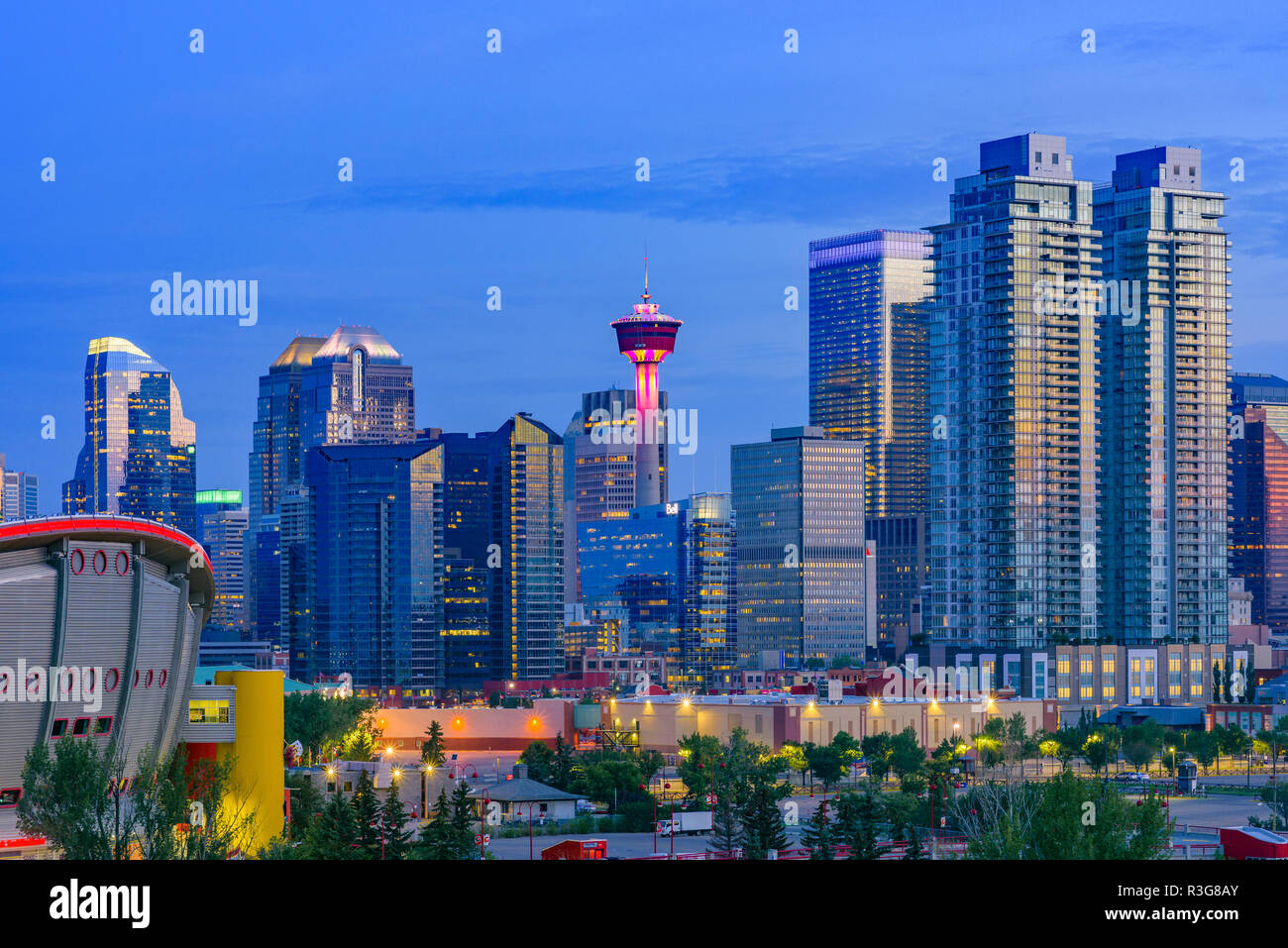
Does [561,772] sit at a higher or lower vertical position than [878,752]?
higher

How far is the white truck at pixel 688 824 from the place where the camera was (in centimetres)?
8344

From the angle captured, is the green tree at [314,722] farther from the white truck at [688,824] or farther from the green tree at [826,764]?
the green tree at [826,764]

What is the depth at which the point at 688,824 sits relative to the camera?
83.7m

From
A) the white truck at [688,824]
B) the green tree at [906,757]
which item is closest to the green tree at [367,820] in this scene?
the white truck at [688,824]

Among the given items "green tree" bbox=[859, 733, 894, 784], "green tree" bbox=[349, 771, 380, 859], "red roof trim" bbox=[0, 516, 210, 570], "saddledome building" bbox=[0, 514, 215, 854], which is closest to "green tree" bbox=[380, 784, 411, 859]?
"green tree" bbox=[349, 771, 380, 859]

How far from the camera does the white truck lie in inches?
3285

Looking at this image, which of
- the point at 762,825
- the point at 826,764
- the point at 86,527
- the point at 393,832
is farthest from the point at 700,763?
the point at 86,527

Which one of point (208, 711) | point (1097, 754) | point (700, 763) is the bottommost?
point (1097, 754)

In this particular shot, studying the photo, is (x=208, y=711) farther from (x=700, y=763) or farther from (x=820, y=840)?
(x=700, y=763)

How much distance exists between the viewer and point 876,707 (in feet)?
440

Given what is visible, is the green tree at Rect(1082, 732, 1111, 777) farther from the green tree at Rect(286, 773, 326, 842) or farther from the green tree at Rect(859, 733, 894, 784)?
the green tree at Rect(286, 773, 326, 842)

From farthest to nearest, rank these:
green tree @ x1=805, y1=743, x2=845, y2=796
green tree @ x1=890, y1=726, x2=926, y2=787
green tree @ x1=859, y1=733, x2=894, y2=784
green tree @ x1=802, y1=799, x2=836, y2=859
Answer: green tree @ x1=859, y1=733, x2=894, y2=784, green tree @ x1=890, y1=726, x2=926, y2=787, green tree @ x1=805, y1=743, x2=845, y2=796, green tree @ x1=802, y1=799, x2=836, y2=859
